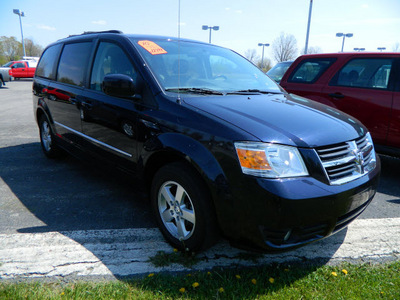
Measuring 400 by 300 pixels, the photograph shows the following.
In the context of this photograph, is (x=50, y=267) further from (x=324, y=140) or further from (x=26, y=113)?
(x=26, y=113)

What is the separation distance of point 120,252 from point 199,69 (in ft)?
6.33

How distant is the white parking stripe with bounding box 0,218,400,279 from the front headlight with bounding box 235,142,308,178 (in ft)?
3.01

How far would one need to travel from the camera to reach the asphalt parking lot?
109 inches

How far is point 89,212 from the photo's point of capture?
11.4ft

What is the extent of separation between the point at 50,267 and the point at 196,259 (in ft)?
3.74

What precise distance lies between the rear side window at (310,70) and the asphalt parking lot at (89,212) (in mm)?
1864

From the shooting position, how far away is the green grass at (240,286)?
7.08 feet

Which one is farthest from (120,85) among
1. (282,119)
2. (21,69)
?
(21,69)

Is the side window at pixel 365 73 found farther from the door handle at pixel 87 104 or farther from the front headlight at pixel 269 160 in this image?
the door handle at pixel 87 104

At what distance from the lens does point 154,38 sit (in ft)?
11.3

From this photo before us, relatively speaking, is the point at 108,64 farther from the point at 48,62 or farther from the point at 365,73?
the point at 365,73

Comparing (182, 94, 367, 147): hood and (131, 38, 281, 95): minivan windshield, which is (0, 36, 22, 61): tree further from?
(182, 94, 367, 147): hood

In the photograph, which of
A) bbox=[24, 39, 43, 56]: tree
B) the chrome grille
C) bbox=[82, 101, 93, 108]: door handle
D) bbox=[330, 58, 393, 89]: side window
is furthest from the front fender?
bbox=[24, 39, 43, 56]: tree

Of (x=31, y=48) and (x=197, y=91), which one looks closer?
(x=197, y=91)
